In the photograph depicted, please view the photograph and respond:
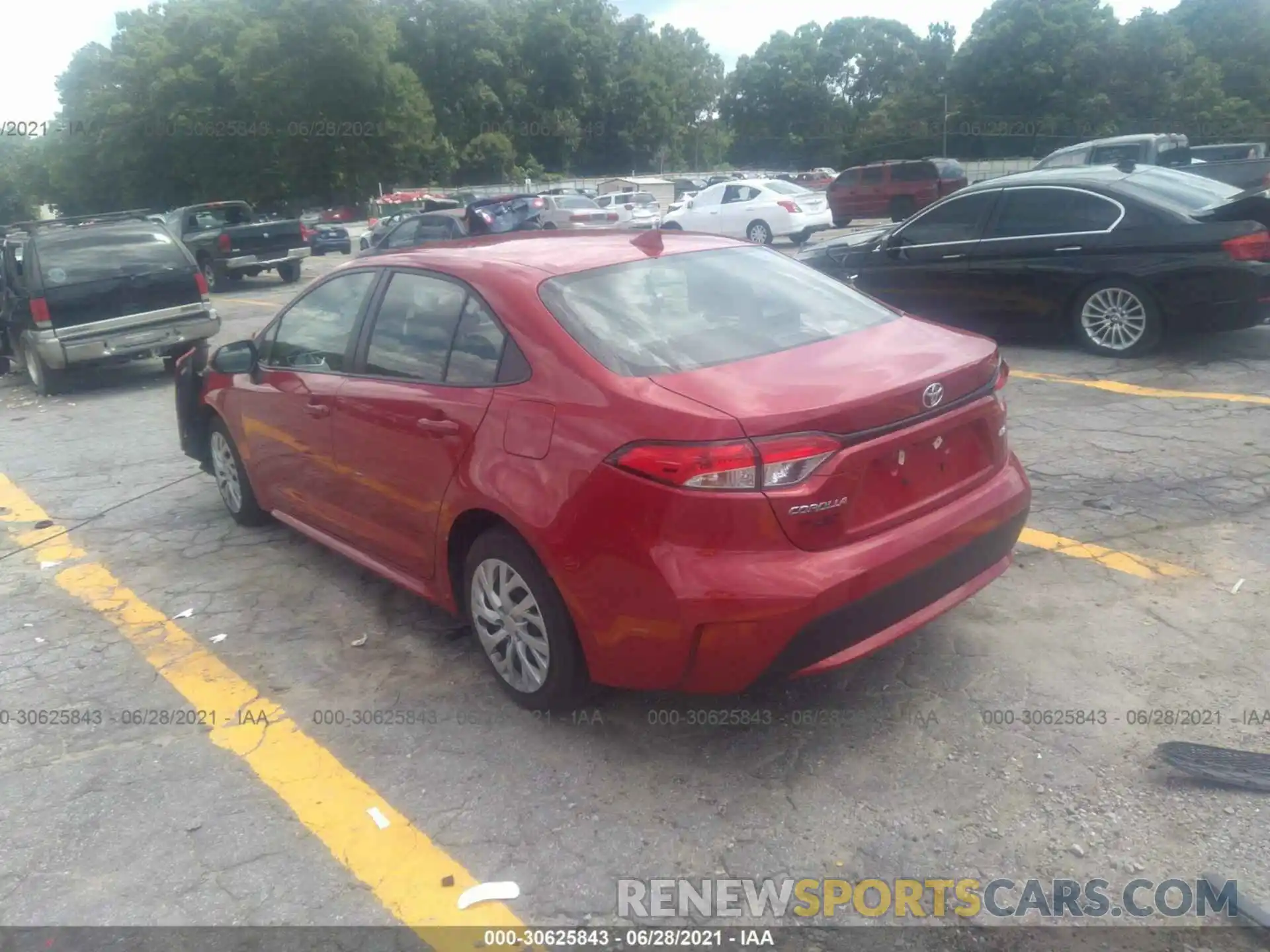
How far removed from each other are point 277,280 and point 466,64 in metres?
49.6

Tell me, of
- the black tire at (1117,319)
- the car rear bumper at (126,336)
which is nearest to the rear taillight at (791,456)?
the black tire at (1117,319)

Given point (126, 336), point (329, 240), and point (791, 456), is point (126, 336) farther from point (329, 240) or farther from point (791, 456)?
point (329, 240)

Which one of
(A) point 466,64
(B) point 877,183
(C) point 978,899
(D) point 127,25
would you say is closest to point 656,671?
(C) point 978,899

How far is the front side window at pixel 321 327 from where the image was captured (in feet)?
15.0

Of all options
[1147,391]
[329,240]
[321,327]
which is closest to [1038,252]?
[1147,391]

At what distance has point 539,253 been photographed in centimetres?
412

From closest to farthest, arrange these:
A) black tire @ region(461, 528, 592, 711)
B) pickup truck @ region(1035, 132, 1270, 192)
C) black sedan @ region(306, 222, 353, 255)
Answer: black tire @ region(461, 528, 592, 711), pickup truck @ region(1035, 132, 1270, 192), black sedan @ region(306, 222, 353, 255)

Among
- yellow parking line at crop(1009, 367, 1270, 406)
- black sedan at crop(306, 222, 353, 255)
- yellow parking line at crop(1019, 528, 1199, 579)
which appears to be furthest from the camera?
black sedan at crop(306, 222, 353, 255)

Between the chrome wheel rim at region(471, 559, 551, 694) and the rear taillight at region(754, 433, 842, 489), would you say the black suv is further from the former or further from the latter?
the rear taillight at region(754, 433, 842, 489)

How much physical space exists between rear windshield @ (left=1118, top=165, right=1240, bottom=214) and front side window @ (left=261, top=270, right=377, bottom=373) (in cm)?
635

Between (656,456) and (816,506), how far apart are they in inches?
19.1

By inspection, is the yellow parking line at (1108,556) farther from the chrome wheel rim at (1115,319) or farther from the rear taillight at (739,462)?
the chrome wheel rim at (1115,319)

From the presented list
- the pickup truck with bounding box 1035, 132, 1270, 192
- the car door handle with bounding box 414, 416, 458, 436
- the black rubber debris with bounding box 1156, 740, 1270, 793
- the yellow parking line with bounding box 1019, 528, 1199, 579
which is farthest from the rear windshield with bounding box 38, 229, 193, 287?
the pickup truck with bounding box 1035, 132, 1270, 192

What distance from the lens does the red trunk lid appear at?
3.09 metres
